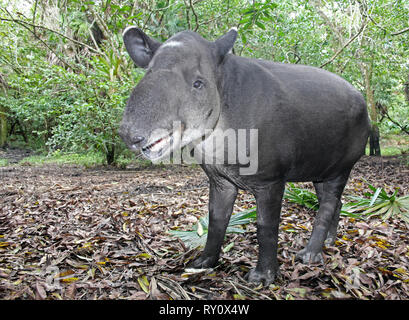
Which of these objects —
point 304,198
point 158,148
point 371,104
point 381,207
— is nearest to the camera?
point 158,148

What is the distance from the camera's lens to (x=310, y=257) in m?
2.96

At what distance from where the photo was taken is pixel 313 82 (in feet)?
8.61

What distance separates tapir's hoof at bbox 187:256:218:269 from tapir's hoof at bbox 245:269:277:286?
1.23 feet

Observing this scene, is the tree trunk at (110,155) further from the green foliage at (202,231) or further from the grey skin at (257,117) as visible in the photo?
the grey skin at (257,117)

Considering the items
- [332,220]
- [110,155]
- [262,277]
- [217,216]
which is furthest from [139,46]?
[110,155]

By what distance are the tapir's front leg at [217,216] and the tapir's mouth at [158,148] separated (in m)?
0.91

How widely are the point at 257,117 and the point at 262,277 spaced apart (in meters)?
1.16

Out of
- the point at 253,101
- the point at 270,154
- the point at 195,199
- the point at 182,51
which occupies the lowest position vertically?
the point at 195,199

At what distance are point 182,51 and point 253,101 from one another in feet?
1.86

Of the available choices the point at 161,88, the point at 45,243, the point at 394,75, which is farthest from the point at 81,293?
the point at 394,75

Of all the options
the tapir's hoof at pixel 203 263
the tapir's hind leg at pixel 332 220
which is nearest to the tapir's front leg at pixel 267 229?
the tapir's hoof at pixel 203 263

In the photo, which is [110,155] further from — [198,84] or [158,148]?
[158,148]

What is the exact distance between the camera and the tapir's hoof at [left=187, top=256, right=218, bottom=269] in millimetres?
2812
